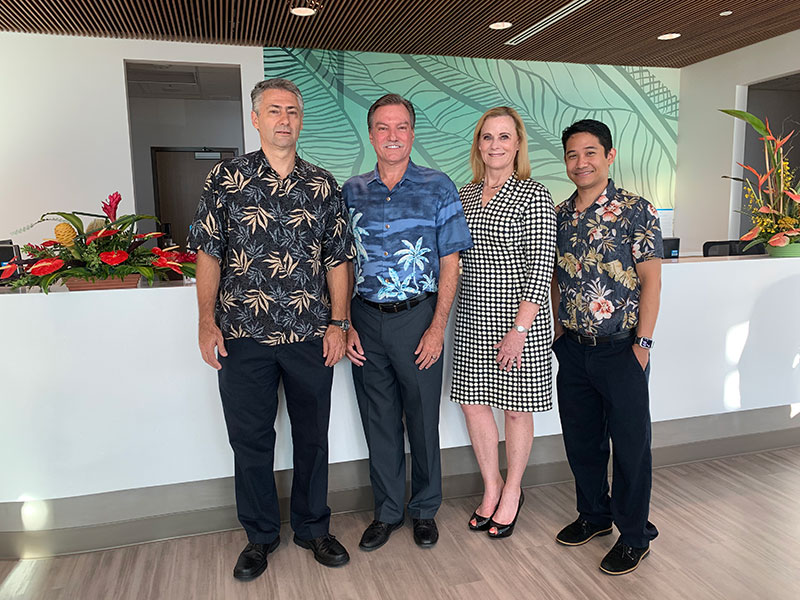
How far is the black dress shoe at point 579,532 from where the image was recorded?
2.34m

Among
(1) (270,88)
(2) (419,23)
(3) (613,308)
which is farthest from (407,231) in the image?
(2) (419,23)

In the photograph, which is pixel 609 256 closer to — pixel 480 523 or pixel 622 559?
pixel 622 559

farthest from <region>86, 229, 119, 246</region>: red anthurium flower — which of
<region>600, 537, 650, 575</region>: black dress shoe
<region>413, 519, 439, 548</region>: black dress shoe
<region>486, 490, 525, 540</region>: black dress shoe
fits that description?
<region>600, 537, 650, 575</region>: black dress shoe

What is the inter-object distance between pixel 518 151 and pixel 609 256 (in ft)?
1.71

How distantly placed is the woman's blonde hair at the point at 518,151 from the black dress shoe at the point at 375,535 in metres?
1.42

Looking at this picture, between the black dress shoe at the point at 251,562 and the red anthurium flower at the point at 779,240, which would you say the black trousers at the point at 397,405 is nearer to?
the black dress shoe at the point at 251,562

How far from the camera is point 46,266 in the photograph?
84.5 inches

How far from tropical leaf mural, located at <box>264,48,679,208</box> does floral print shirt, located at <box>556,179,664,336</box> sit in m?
4.67

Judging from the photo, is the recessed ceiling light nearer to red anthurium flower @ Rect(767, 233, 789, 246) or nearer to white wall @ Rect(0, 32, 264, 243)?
white wall @ Rect(0, 32, 264, 243)

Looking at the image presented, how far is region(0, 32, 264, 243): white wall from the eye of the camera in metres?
5.52

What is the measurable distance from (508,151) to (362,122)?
460 cm

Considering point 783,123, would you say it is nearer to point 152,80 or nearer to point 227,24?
point 227,24

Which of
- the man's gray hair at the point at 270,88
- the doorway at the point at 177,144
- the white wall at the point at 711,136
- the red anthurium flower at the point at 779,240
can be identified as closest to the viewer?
the man's gray hair at the point at 270,88

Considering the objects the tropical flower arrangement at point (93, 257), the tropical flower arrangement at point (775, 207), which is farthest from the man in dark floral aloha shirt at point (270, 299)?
the tropical flower arrangement at point (775, 207)
